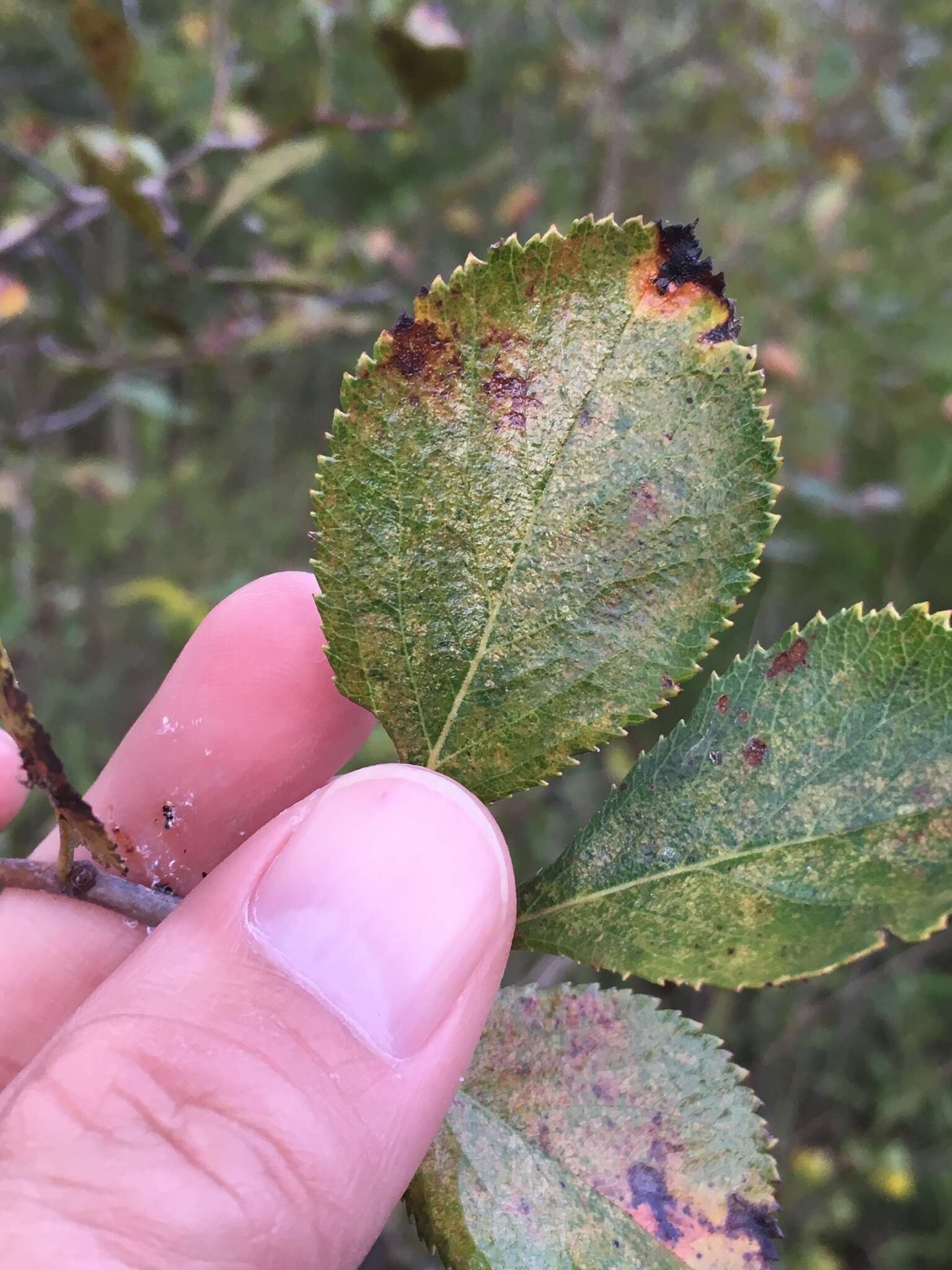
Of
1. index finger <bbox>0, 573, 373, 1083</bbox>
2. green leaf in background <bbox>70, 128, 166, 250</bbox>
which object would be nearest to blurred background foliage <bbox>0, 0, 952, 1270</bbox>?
green leaf in background <bbox>70, 128, 166, 250</bbox>

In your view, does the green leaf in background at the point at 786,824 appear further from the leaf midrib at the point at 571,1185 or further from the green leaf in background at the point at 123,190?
the green leaf in background at the point at 123,190

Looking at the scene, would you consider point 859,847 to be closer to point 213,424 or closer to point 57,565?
point 57,565

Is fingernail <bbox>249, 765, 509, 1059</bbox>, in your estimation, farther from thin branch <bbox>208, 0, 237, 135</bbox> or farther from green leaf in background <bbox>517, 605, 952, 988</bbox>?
A: thin branch <bbox>208, 0, 237, 135</bbox>

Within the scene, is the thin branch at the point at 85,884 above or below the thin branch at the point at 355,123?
below

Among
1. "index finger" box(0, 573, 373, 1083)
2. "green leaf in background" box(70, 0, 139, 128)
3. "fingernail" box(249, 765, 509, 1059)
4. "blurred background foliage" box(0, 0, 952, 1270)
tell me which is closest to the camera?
"fingernail" box(249, 765, 509, 1059)

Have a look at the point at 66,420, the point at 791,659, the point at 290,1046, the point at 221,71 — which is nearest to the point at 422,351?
the point at 791,659

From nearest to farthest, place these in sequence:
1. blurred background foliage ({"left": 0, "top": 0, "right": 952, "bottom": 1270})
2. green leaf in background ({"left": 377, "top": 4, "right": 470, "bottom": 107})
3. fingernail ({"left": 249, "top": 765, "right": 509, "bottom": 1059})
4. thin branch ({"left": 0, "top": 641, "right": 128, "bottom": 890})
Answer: thin branch ({"left": 0, "top": 641, "right": 128, "bottom": 890}) → fingernail ({"left": 249, "top": 765, "right": 509, "bottom": 1059}) → green leaf in background ({"left": 377, "top": 4, "right": 470, "bottom": 107}) → blurred background foliage ({"left": 0, "top": 0, "right": 952, "bottom": 1270})

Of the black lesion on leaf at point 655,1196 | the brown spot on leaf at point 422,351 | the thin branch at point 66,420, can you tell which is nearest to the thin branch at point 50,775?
the brown spot on leaf at point 422,351
